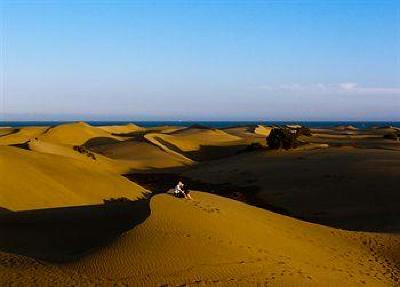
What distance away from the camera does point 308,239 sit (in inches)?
674

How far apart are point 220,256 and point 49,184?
11.9m

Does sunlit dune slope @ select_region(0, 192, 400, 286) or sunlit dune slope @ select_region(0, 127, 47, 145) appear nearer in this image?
sunlit dune slope @ select_region(0, 192, 400, 286)

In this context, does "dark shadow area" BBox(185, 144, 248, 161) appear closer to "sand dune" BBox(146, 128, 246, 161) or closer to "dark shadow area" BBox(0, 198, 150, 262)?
"sand dune" BBox(146, 128, 246, 161)

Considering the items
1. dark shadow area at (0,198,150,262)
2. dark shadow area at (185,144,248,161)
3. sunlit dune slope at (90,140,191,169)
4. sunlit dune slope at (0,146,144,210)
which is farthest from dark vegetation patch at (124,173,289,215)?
dark shadow area at (185,144,248,161)

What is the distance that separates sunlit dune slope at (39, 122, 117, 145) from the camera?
6550 cm

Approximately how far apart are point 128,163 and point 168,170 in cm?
401

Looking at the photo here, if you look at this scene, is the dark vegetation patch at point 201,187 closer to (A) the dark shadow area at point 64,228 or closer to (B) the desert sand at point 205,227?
(B) the desert sand at point 205,227

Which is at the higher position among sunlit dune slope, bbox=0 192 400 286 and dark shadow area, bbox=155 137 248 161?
sunlit dune slope, bbox=0 192 400 286

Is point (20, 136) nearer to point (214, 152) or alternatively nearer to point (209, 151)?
point (209, 151)

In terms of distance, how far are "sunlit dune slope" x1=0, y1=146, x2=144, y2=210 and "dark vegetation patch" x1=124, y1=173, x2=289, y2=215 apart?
4.29 m

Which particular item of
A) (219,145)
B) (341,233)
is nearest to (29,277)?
(341,233)

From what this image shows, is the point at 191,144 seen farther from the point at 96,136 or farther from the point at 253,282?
the point at 253,282

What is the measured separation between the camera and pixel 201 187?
3400 cm

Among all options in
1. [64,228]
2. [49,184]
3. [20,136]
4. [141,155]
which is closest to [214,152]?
[141,155]
